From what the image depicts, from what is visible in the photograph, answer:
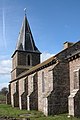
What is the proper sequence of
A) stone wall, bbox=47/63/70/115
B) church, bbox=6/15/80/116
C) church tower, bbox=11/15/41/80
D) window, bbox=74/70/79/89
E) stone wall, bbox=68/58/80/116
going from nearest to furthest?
stone wall, bbox=68/58/80/116
window, bbox=74/70/79/89
church, bbox=6/15/80/116
stone wall, bbox=47/63/70/115
church tower, bbox=11/15/41/80

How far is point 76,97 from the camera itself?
2011 centimetres

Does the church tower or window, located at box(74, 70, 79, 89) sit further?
the church tower

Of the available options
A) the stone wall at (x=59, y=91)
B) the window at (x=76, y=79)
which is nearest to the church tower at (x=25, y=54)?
the stone wall at (x=59, y=91)

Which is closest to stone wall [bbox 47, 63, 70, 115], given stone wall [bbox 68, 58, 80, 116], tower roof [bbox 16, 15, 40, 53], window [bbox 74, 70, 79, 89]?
stone wall [bbox 68, 58, 80, 116]

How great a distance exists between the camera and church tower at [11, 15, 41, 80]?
47656mm

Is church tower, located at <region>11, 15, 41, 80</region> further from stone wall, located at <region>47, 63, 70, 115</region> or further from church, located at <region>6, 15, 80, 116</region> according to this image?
stone wall, located at <region>47, 63, 70, 115</region>

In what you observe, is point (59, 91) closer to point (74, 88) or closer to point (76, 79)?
point (74, 88)

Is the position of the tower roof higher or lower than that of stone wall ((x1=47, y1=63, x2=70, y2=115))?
higher

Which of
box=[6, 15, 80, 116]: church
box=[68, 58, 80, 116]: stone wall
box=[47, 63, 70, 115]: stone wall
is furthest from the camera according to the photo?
box=[47, 63, 70, 115]: stone wall

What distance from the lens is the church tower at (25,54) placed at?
1876 inches

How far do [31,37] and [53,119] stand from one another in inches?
1305

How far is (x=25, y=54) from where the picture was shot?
48156mm

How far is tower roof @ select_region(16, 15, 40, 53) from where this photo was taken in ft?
160

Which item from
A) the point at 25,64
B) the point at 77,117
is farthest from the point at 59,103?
the point at 25,64
